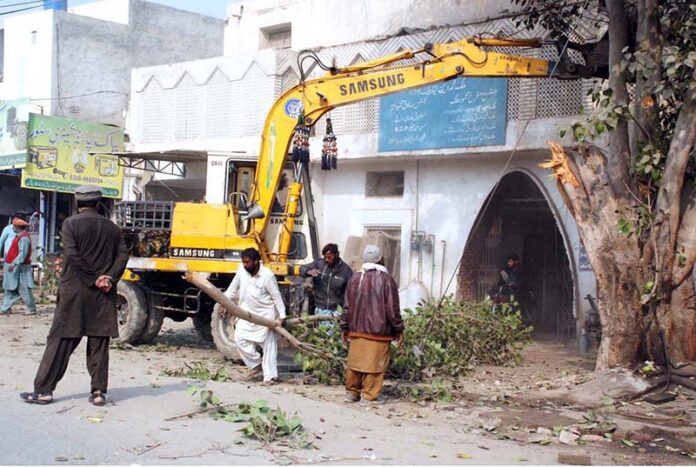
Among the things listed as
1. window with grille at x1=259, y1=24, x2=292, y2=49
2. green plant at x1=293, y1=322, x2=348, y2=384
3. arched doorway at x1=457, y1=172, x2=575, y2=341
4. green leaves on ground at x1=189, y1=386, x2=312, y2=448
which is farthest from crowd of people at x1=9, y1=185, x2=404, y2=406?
window with grille at x1=259, y1=24, x2=292, y2=49

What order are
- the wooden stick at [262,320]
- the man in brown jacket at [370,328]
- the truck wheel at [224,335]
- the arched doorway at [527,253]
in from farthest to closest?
the arched doorway at [527,253], the truck wheel at [224,335], the wooden stick at [262,320], the man in brown jacket at [370,328]

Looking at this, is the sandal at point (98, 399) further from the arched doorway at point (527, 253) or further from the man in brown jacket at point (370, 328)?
the arched doorway at point (527, 253)

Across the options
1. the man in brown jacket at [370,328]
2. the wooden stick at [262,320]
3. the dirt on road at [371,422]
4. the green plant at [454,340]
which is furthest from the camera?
the green plant at [454,340]

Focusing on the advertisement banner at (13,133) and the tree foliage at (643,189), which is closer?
the tree foliage at (643,189)

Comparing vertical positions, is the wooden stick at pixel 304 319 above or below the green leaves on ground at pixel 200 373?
above

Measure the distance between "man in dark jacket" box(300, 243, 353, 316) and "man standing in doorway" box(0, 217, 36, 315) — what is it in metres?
7.02

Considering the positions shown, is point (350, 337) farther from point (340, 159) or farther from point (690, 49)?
point (340, 159)

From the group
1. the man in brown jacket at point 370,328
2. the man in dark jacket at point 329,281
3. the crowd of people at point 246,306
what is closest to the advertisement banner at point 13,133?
the man in dark jacket at point 329,281

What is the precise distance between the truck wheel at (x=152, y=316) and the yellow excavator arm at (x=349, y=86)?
1.86 m

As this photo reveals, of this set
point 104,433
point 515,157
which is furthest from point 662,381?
point 515,157

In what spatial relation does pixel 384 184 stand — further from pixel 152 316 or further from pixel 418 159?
pixel 152 316

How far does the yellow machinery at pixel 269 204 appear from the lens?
12.0 metres

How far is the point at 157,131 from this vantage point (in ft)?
71.2

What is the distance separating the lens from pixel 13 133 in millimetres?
23281
